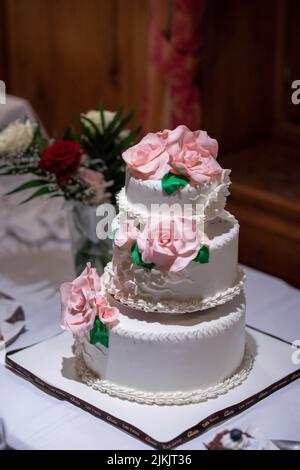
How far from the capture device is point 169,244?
149 cm

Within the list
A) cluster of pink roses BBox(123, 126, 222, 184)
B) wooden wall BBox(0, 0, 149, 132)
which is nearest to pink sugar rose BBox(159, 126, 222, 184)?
cluster of pink roses BBox(123, 126, 222, 184)

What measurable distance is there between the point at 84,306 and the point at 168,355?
0.63 ft

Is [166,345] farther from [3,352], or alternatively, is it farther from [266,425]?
[3,352]

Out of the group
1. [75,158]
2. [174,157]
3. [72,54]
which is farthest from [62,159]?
[72,54]

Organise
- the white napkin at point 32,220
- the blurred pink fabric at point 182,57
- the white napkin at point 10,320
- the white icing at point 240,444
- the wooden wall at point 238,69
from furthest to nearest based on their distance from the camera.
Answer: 1. the wooden wall at point 238,69
2. the blurred pink fabric at point 182,57
3. the white napkin at point 32,220
4. the white napkin at point 10,320
5. the white icing at point 240,444

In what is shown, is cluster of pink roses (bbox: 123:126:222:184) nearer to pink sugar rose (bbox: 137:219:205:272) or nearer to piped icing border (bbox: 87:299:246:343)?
pink sugar rose (bbox: 137:219:205:272)

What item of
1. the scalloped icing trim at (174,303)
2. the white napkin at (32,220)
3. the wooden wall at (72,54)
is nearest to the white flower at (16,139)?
the white napkin at (32,220)

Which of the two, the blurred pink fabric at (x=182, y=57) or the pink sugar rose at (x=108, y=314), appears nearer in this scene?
the pink sugar rose at (x=108, y=314)

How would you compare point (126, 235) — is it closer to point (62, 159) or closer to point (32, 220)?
point (62, 159)

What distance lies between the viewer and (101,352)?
1.63 metres

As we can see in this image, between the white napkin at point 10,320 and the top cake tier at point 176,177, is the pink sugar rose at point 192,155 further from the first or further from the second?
the white napkin at point 10,320

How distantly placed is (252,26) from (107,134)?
1.15 metres

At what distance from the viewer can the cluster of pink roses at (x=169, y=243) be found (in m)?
1.50

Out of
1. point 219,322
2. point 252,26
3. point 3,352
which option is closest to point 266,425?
point 219,322
